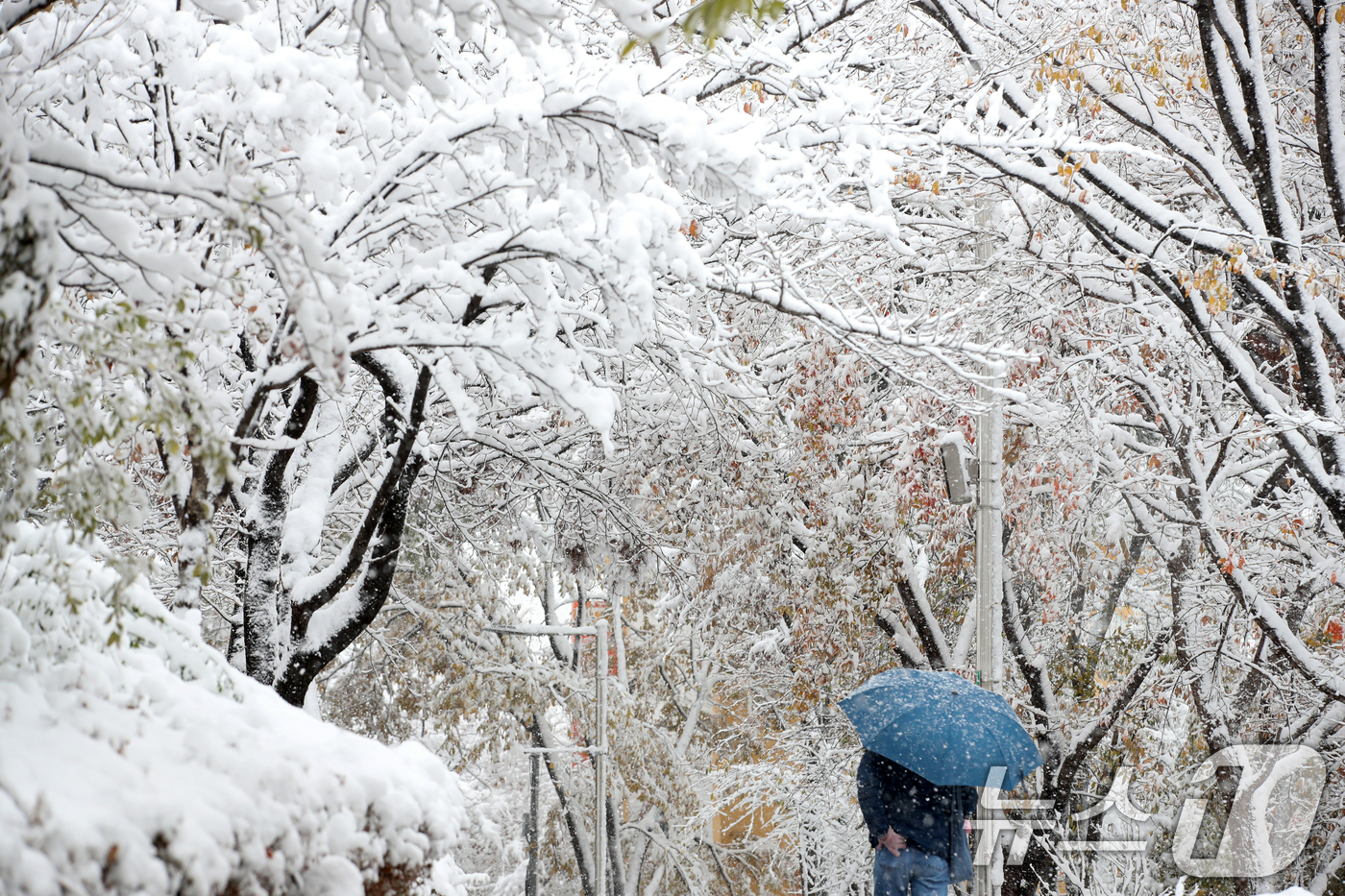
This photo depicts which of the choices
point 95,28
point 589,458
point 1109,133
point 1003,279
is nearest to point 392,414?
point 95,28

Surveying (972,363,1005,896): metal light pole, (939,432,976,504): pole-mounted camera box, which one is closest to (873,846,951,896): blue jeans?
(972,363,1005,896): metal light pole

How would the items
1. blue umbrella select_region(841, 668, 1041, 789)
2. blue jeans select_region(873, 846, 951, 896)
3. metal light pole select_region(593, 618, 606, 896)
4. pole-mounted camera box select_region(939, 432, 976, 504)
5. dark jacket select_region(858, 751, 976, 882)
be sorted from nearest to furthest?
blue umbrella select_region(841, 668, 1041, 789), blue jeans select_region(873, 846, 951, 896), dark jacket select_region(858, 751, 976, 882), pole-mounted camera box select_region(939, 432, 976, 504), metal light pole select_region(593, 618, 606, 896)

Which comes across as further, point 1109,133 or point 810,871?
point 810,871

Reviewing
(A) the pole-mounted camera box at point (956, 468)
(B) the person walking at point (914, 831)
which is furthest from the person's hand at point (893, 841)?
(A) the pole-mounted camera box at point (956, 468)

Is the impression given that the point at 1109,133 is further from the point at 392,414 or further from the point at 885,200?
the point at 392,414

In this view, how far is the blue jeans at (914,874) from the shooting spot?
6027mm

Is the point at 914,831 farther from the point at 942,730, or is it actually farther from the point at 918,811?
the point at 942,730

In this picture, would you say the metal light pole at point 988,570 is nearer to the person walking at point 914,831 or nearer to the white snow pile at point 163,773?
the person walking at point 914,831

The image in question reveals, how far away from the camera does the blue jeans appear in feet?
19.8

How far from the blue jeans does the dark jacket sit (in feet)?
0.22

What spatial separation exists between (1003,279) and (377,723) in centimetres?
912

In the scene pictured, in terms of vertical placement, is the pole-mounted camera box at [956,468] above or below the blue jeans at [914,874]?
above

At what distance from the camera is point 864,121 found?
19.4 ft

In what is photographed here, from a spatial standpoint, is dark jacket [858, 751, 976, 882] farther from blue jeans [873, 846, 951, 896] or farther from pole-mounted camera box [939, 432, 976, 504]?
pole-mounted camera box [939, 432, 976, 504]
